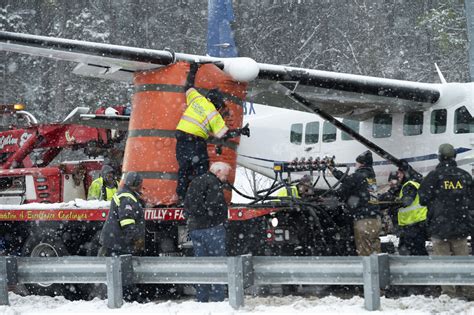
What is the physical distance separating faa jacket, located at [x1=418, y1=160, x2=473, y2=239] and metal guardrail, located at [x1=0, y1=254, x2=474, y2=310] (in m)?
2.19

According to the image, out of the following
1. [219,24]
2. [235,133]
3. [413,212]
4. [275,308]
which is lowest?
[275,308]

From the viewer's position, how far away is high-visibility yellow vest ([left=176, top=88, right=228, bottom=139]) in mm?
11273

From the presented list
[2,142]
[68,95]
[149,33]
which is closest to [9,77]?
[68,95]

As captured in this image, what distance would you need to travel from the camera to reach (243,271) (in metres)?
8.62

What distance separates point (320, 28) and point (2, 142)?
34.4 meters

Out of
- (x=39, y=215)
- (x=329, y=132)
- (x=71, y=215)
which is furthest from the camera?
(x=329, y=132)

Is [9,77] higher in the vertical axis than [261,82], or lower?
higher

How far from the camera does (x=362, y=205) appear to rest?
12.3 metres

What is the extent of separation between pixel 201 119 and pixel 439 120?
5.17 metres

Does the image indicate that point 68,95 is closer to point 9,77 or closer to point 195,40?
point 9,77

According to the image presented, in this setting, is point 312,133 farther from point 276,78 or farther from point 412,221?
point 412,221

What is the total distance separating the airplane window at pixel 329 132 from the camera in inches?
662

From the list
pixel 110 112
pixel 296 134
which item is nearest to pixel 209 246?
pixel 110 112

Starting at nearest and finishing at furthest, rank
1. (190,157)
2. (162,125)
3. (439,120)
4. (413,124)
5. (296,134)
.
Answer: (190,157) < (162,125) < (439,120) < (413,124) < (296,134)
